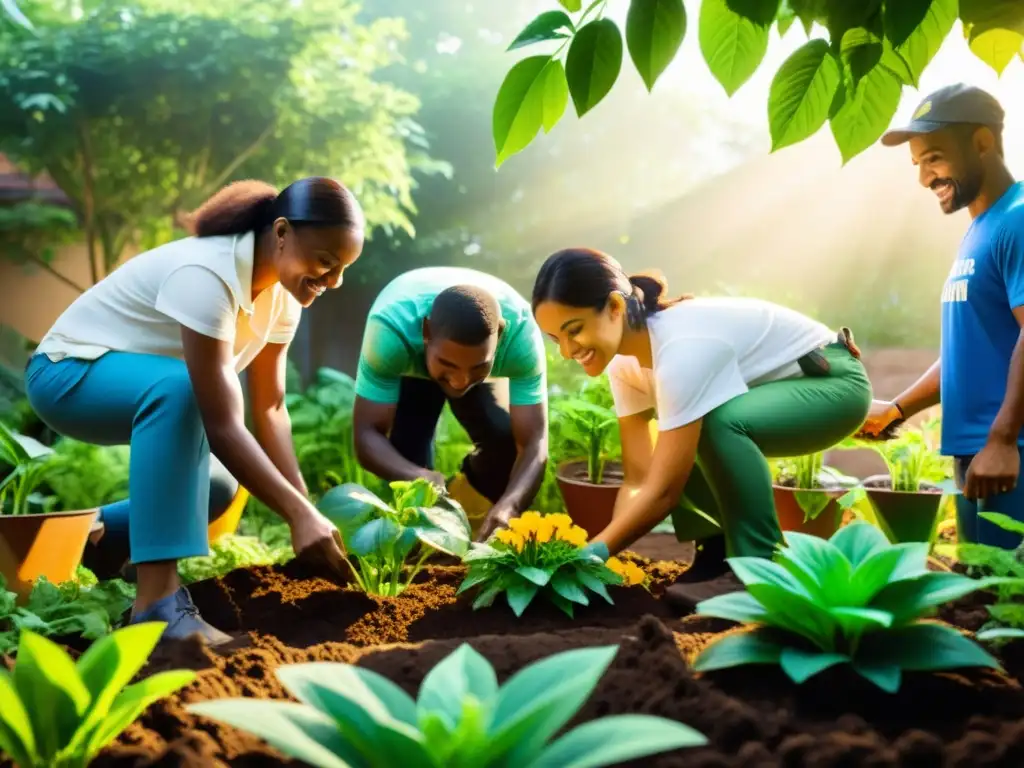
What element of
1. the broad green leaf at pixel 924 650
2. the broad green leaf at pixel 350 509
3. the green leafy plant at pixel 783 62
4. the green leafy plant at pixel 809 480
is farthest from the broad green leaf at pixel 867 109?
the green leafy plant at pixel 809 480

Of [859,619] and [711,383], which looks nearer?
[859,619]

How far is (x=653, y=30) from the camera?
0.95 m

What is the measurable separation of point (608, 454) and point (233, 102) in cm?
461

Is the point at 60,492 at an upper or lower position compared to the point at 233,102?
lower

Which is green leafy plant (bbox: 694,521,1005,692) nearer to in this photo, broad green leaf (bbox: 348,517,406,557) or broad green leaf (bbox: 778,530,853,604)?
broad green leaf (bbox: 778,530,853,604)

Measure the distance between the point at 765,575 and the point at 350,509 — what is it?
131 cm

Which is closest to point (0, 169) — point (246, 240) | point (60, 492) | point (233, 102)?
point (233, 102)

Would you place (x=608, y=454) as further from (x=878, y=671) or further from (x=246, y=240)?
(x=878, y=671)

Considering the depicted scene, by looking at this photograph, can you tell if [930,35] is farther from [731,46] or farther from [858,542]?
[858,542]

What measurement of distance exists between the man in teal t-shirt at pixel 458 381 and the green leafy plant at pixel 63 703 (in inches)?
65.7

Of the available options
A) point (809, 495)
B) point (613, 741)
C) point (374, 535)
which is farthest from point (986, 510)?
point (613, 741)

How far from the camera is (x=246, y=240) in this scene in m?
2.29

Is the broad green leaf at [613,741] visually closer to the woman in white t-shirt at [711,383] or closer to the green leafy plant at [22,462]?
the woman in white t-shirt at [711,383]

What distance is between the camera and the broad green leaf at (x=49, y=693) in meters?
1.01
